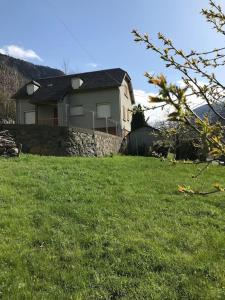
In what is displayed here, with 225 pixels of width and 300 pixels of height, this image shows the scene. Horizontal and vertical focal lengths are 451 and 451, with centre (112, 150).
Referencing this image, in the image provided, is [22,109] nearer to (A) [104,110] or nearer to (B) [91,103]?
(B) [91,103]

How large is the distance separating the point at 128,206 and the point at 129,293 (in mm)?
3648

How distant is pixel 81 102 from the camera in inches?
1229

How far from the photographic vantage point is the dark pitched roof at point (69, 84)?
3072 centimetres

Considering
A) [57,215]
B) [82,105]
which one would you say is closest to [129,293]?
[57,215]

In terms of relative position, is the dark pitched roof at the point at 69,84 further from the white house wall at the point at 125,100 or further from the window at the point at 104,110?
the window at the point at 104,110

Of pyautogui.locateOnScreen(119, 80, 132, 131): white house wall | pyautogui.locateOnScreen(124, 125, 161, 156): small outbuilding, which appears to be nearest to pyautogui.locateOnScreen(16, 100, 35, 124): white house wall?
pyautogui.locateOnScreen(119, 80, 132, 131): white house wall

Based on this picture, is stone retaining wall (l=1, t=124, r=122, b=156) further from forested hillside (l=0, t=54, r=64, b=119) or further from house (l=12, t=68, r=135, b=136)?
forested hillside (l=0, t=54, r=64, b=119)

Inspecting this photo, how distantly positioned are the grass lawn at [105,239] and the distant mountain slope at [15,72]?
37.5m

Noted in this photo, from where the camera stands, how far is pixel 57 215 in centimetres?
833

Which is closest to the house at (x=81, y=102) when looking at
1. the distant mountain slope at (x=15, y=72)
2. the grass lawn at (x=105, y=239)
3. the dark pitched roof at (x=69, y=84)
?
the dark pitched roof at (x=69, y=84)

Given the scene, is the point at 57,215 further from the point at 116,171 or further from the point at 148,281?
the point at 116,171

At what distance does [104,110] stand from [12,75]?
24016 millimetres

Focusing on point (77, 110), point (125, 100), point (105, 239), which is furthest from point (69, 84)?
point (105, 239)

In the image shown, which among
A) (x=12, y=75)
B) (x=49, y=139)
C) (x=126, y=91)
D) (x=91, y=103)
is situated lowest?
(x=49, y=139)
